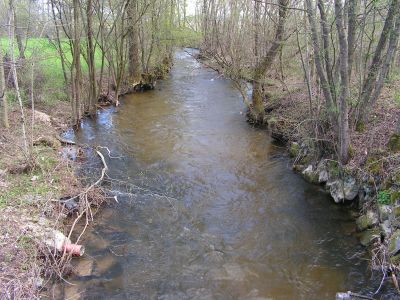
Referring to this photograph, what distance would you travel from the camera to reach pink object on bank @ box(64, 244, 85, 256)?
651cm

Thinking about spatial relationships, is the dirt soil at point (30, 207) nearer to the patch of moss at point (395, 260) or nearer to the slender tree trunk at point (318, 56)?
the patch of moss at point (395, 260)

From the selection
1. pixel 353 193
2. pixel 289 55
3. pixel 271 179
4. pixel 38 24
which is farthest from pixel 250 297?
pixel 289 55

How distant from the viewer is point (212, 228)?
25.4 feet

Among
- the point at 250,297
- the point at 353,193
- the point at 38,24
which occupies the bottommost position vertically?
the point at 250,297

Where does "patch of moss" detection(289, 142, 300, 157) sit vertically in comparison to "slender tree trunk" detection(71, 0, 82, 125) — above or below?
below

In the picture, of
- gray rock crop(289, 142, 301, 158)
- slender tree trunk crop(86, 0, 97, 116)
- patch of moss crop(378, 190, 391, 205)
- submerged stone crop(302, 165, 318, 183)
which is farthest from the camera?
slender tree trunk crop(86, 0, 97, 116)

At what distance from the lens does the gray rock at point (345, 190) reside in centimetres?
847

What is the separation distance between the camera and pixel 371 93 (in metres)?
9.37

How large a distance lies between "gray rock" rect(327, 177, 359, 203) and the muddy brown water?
23 centimetres

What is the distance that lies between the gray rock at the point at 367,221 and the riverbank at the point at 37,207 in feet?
18.2

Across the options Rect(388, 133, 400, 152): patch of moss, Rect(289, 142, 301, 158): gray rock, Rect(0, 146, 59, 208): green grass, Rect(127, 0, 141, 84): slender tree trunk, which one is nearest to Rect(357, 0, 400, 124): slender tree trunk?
Rect(388, 133, 400, 152): patch of moss

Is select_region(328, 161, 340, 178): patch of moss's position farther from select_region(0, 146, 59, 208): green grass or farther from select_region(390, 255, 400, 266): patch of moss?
select_region(0, 146, 59, 208): green grass

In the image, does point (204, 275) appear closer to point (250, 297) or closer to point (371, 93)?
point (250, 297)

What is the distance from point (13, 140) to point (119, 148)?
317 cm
